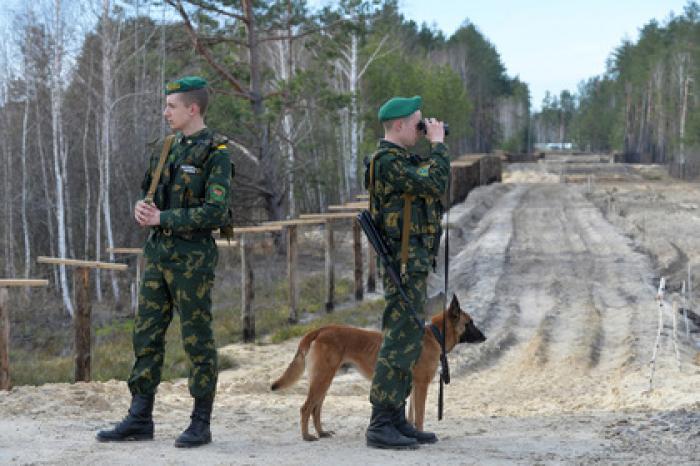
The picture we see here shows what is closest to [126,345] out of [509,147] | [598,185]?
[598,185]

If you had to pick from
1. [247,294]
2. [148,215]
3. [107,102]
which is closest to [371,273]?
[247,294]

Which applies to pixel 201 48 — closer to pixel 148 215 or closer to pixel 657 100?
pixel 148 215

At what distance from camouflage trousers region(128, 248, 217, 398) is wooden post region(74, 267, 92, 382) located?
359cm

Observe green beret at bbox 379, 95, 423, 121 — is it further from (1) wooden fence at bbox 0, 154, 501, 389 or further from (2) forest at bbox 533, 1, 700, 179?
(2) forest at bbox 533, 1, 700, 179

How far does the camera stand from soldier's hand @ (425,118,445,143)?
5.84 meters

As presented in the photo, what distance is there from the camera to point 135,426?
5855mm

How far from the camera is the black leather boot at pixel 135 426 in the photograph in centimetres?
582

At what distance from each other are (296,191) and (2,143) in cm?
983

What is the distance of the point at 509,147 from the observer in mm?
125000

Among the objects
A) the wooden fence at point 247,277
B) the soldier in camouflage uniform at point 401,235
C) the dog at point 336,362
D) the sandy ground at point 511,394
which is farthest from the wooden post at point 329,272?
the soldier in camouflage uniform at point 401,235

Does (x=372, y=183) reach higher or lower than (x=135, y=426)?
higher

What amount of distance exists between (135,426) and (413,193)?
2147 millimetres

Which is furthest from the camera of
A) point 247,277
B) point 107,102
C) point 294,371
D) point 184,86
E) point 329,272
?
point 107,102

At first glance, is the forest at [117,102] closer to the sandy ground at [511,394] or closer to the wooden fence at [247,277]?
the wooden fence at [247,277]
